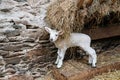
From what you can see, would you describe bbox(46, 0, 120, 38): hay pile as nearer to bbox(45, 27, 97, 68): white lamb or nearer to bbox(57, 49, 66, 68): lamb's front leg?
bbox(45, 27, 97, 68): white lamb

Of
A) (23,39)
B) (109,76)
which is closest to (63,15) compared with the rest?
(23,39)

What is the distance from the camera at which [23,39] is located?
8.54ft

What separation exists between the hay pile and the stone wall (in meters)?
0.14

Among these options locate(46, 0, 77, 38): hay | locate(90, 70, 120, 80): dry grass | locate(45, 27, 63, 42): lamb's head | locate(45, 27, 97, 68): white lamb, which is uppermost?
locate(46, 0, 77, 38): hay

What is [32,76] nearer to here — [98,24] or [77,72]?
[77,72]

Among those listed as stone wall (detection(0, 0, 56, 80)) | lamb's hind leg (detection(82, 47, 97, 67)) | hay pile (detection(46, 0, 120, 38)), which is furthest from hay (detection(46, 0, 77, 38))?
lamb's hind leg (detection(82, 47, 97, 67))

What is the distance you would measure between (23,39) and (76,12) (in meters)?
0.57

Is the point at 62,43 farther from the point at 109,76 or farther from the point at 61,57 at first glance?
the point at 109,76

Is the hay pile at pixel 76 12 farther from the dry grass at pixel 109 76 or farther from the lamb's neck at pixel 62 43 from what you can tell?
the dry grass at pixel 109 76

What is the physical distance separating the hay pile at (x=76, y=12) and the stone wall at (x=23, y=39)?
0.14 meters

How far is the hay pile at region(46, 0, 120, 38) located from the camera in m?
2.51

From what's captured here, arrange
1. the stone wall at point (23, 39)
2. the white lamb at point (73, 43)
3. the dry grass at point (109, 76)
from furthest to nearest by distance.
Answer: the dry grass at point (109, 76) < the white lamb at point (73, 43) < the stone wall at point (23, 39)

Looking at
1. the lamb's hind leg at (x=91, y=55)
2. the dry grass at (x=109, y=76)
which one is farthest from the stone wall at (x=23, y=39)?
the dry grass at (x=109, y=76)

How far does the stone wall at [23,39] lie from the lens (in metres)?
2.50
